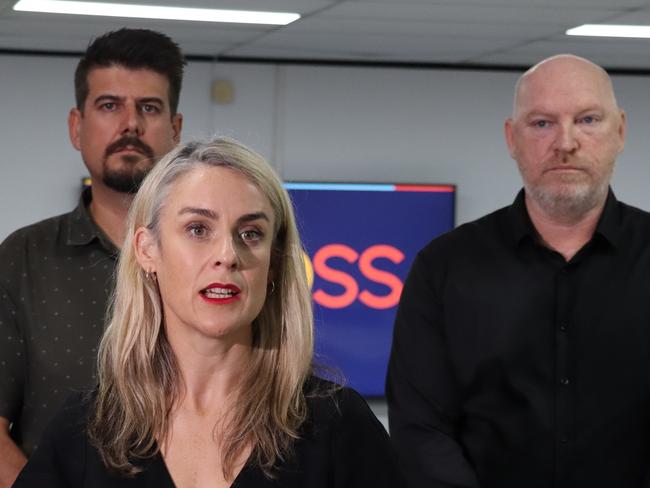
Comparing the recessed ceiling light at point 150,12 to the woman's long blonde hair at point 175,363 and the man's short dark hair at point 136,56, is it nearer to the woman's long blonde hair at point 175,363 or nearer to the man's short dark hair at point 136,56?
the man's short dark hair at point 136,56

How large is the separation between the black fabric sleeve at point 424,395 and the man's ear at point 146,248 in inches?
39.4

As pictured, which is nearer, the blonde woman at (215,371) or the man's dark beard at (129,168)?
the blonde woman at (215,371)

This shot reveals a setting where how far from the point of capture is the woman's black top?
74.0 inches

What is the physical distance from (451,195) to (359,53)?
0.93m

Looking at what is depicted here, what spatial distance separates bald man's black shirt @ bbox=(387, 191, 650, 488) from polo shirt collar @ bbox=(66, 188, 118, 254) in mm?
695

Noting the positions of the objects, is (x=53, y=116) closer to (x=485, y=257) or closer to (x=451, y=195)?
(x=451, y=195)

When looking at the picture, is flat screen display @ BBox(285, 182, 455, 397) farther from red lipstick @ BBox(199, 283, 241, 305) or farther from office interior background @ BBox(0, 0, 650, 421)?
red lipstick @ BBox(199, 283, 241, 305)

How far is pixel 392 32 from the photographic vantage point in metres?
6.26

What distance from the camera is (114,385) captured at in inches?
79.4

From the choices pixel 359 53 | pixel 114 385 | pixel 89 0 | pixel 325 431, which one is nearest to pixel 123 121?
pixel 114 385

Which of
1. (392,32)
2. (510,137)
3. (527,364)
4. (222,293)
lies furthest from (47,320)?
(392,32)

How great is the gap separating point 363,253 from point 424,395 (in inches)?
174

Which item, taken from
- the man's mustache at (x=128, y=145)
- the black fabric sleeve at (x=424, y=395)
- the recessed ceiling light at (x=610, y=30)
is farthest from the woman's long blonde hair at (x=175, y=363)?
the recessed ceiling light at (x=610, y=30)

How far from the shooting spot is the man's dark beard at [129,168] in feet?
8.46
